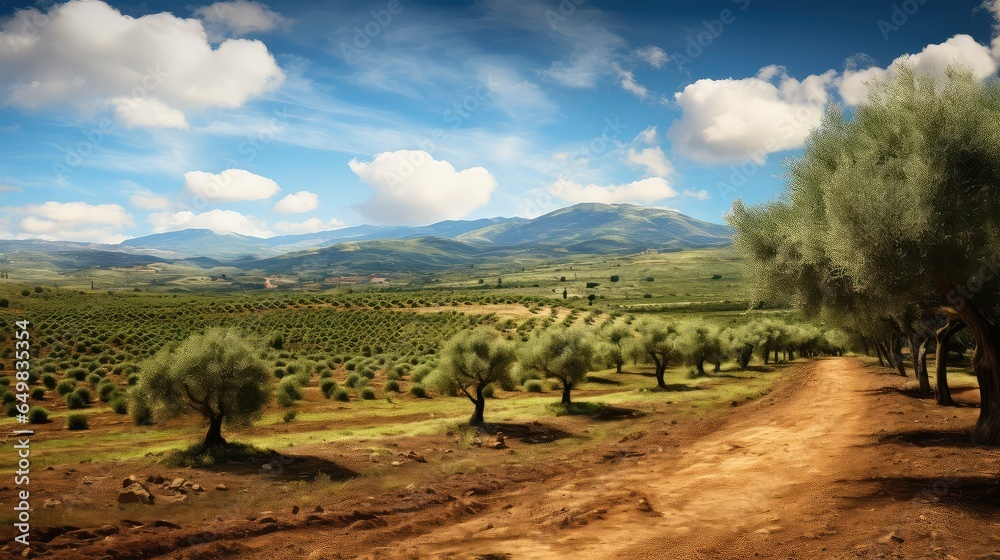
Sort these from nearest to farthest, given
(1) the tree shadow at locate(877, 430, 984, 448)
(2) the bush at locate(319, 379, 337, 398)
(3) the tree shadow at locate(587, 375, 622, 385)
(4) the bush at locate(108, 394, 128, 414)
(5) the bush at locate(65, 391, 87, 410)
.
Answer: (1) the tree shadow at locate(877, 430, 984, 448) < (4) the bush at locate(108, 394, 128, 414) < (5) the bush at locate(65, 391, 87, 410) < (2) the bush at locate(319, 379, 337, 398) < (3) the tree shadow at locate(587, 375, 622, 385)

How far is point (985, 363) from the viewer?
1681cm

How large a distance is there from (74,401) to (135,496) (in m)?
26.2

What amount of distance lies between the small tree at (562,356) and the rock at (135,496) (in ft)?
80.6

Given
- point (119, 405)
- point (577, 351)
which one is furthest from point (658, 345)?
point (119, 405)

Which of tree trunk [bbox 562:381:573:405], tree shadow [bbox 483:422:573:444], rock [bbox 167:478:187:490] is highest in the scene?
rock [bbox 167:478:187:490]

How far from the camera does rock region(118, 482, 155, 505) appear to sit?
14641mm

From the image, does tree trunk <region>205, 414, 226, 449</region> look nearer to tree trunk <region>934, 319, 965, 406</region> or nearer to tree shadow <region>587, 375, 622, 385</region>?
tree trunk <region>934, 319, 965, 406</region>

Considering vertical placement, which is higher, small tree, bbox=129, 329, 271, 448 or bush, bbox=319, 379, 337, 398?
small tree, bbox=129, 329, 271, 448

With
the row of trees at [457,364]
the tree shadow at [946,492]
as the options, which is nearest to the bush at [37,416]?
the row of trees at [457,364]

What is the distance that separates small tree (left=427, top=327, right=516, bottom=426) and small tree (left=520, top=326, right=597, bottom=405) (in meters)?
4.76

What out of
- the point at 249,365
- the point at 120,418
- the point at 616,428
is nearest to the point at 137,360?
the point at 120,418

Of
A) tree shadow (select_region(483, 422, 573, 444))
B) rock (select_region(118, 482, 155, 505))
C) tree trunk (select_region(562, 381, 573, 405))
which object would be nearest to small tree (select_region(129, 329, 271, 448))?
rock (select_region(118, 482, 155, 505))

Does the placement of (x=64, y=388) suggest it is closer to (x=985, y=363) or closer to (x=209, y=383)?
(x=209, y=383)

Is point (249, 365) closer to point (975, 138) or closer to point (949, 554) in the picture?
point (949, 554)
